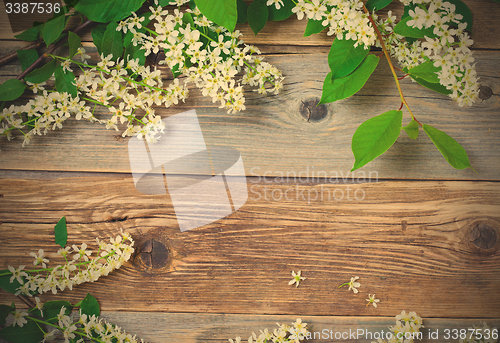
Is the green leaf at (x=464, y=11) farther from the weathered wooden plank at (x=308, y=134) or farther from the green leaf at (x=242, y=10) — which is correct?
the green leaf at (x=242, y=10)

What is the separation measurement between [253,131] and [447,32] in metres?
0.56

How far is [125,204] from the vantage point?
35.3 inches

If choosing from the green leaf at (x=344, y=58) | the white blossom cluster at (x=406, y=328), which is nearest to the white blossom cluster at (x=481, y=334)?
the white blossom cluster at (x=406, y=328)

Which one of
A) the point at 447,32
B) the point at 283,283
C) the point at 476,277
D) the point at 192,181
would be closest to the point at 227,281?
the point at 283,283

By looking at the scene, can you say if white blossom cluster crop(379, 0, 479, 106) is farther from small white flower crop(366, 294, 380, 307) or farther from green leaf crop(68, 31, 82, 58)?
green leaf crop(68, 31, 82, 58)

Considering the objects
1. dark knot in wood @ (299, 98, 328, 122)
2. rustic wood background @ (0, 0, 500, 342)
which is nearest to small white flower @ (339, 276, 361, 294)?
rustic wood background @ (0, 0, 500, 342)

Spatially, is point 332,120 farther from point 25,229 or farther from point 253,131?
point 25,229

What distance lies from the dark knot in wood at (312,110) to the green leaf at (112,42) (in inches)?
21.8

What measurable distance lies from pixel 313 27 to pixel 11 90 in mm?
875

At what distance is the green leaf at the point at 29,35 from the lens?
32.4 inches

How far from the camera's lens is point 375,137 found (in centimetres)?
73

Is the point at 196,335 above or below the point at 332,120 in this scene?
below

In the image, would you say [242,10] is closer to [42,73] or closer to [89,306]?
[42,73]

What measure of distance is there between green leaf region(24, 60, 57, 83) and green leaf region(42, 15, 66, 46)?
0.24ft
